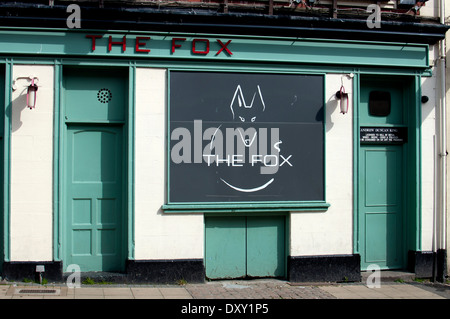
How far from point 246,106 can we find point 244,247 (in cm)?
242

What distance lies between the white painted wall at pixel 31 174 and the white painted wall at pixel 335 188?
436 centimetres

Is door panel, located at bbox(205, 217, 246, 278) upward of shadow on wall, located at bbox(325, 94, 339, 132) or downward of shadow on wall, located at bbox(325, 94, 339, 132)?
downward

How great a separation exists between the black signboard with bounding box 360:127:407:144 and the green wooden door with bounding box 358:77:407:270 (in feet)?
0.13

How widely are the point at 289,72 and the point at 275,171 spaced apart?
1.72m

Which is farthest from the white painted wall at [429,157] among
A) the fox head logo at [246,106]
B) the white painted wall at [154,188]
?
the white painted wall at [154,188]

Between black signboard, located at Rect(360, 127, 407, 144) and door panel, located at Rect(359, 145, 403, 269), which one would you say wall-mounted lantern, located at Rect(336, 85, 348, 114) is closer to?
black signboard, located at Rect(360, 127, 407, 144)

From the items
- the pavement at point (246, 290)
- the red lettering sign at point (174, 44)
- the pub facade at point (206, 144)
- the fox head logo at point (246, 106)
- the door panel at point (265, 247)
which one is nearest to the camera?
the pavement at point (246, 290)

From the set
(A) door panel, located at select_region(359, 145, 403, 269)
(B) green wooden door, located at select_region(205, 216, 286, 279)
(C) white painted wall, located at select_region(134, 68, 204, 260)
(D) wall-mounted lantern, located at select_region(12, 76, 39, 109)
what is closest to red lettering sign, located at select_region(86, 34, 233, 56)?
(C) white painted wall, located at select_region(134, 68, 204, 260)

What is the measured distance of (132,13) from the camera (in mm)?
8570

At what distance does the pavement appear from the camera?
7926mm

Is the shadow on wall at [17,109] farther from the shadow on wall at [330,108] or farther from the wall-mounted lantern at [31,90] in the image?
the shadow on wall at [330,108]

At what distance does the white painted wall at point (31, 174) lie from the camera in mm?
8320

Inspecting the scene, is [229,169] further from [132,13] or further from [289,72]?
[132,13]

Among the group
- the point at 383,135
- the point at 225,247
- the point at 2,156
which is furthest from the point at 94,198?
the point at 383,135
